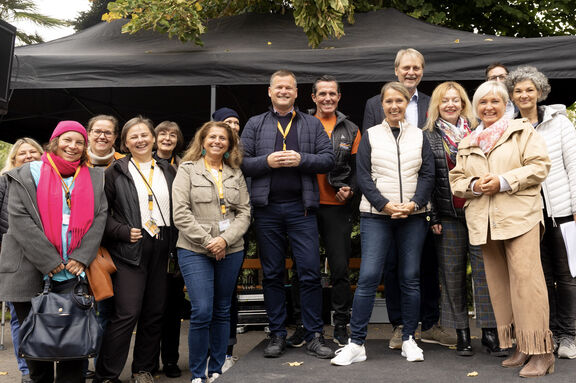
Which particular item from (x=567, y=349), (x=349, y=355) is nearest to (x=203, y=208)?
(x=349, y=355)

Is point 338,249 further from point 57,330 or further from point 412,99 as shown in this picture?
point 57,330

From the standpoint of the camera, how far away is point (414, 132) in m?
3.73

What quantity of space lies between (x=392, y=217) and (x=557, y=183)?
1108 mm

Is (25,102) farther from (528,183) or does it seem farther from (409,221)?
(528,183)

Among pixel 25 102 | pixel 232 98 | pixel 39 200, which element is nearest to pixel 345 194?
pixel 39 200

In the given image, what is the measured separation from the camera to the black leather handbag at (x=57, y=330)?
3074 millimetres

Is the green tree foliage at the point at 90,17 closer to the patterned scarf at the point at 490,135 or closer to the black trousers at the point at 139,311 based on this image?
the black trousers at the point at 139,311

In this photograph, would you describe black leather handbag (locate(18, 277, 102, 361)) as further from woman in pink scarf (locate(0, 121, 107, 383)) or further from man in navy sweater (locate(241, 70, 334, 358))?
man in navy sweater (locate(241, 70, 334, 358))

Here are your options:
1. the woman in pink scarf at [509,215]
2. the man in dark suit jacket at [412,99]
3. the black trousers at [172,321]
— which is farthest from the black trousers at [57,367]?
the woman in pink scarf at [509,215]

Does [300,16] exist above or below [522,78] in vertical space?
above

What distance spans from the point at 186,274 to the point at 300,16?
2.89 meters

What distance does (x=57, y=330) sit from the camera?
309 cm

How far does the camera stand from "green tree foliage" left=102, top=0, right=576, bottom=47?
502cm

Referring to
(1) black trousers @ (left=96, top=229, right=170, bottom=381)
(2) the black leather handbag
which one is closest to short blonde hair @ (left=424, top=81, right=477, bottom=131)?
(1) black trousers @ (left=96, top=229, right=170, bottom=381)
